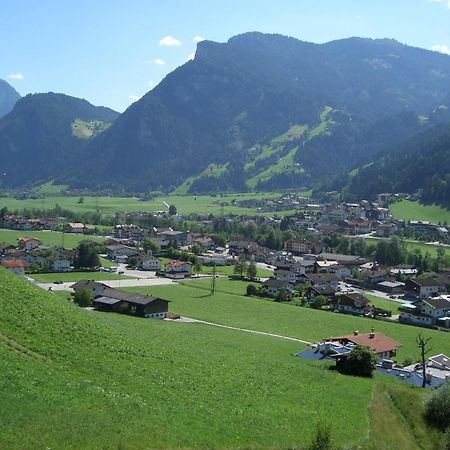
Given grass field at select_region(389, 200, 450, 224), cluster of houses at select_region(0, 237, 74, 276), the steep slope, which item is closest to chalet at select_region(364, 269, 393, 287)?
cluster of houses at select_region(0, 237, 74, 276)

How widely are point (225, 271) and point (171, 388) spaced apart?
234ft

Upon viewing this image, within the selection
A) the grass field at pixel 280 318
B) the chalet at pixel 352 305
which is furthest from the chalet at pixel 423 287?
the grass field at pixel 280 318

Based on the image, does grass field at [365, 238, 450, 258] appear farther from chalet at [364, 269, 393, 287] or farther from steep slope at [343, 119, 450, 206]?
steep slope at [343, 119, 450, 206]

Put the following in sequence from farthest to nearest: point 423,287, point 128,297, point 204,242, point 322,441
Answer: point 204,242 < point 423,287 < point 128,297 < point 322,441

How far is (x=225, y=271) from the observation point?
321ft

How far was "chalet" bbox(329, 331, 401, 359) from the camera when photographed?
46219 mm

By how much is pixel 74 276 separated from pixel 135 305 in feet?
86.4

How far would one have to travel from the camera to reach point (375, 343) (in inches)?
1886

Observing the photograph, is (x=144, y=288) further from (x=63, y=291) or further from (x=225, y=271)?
(x=225, y=271)

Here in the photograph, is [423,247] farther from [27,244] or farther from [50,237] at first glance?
[27,244]

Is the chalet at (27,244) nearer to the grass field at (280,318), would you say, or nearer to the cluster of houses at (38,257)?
the cluster of houses at (38,257)

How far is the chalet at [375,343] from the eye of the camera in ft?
152

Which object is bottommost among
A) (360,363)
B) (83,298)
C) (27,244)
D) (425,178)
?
(27,244)

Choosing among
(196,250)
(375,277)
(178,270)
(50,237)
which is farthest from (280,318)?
(50,237)
